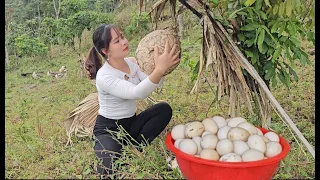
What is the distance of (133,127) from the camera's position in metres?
2.33

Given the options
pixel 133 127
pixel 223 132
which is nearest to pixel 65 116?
pixel 133 127

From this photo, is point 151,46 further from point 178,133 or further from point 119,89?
point 178,133

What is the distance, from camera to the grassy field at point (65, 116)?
6.95 ft

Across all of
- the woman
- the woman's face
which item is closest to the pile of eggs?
the woman

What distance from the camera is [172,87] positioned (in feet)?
12.4

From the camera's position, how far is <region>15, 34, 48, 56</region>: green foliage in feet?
15.9

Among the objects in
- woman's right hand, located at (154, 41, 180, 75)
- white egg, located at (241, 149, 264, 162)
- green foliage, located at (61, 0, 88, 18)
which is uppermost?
woman's right hand, located at (154, 41, 180, 75)

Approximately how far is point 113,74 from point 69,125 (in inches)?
38.1

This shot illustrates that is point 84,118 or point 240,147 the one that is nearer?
point 240,147

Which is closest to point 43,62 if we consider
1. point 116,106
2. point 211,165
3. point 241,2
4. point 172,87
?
point 172,87

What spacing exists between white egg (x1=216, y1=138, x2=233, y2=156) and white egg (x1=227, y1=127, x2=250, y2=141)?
2.1 inches

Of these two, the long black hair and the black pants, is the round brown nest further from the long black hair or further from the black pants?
the black pants

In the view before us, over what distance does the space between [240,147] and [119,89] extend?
2.29ft
